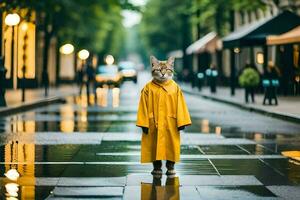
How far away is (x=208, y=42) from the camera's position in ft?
182

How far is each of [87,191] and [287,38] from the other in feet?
87.6

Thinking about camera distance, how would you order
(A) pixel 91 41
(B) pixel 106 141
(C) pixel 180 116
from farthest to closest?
(A) pixel 91 41
(B) pixel 106 141
(C) pixel 180 116

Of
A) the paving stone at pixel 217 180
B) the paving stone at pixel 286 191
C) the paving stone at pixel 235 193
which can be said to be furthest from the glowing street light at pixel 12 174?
the paving stone at pixel 286 191

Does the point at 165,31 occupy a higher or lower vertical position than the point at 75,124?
higher

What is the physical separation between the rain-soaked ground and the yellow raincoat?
1.22 feet

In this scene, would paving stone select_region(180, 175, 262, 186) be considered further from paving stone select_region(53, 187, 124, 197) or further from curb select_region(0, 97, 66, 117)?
curb select_region(0, 97, 66, 117)

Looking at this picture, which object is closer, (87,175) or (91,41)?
(87,175)

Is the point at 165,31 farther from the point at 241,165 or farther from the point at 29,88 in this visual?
the point at 241,165

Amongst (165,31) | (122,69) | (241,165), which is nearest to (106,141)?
(241,165)

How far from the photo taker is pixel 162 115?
11.0 m

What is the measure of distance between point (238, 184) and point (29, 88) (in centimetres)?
4336

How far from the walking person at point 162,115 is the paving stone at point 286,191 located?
5.28 feet

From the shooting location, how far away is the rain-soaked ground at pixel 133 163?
969 centimetres

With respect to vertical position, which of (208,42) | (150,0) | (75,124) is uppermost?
(150,0)
